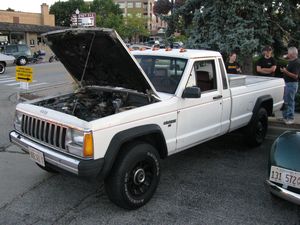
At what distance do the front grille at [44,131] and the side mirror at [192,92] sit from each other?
161 cm

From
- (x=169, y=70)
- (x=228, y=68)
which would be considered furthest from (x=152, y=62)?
(x=228, y=68)

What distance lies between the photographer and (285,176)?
367cm

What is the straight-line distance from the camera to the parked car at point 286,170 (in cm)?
358

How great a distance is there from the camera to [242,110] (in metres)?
5.89

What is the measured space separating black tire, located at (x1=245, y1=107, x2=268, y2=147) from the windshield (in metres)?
2.06

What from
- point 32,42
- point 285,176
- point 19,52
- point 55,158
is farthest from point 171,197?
point 32,42

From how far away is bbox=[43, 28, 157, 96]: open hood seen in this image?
4.09m

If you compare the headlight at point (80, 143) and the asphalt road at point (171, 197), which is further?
the asphalt road at point (171, 197)

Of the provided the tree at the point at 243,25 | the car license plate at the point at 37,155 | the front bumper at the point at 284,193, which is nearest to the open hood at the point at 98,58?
the car license plate at the point at 37,155

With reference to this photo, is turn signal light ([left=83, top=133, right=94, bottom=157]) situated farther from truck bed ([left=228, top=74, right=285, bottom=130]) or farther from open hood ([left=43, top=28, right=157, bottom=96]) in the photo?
truck bed ([left=228, top=74, right=285, bottom=130])

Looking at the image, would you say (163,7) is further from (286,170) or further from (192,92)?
(286,170)

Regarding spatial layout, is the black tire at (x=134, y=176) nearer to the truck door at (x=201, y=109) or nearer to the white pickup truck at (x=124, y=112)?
the white pickup truck at (x=124, y=112)

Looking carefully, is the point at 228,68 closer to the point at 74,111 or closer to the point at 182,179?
the point at 182,179

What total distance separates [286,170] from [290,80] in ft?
14.9
